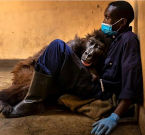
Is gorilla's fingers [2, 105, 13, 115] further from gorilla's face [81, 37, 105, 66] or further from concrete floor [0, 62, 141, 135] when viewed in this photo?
gorilla's face [81, 37, 105, 66]

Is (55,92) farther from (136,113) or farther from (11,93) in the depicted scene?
(136,113)

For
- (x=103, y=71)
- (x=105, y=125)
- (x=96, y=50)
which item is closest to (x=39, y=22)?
(x=96, y=50)

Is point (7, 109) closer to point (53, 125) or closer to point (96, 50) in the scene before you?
point (53, 125)

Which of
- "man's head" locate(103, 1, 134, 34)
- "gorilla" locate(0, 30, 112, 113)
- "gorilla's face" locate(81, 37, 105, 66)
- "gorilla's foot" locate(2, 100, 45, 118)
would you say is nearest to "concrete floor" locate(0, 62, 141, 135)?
"gorilla's foot" locate(2, 100, 45, 118)

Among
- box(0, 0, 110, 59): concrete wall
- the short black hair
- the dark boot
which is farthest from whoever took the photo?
box(0, 0, 110, 59): concrete wall

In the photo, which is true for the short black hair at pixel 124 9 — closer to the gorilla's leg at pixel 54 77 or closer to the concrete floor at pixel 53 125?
the gorilla's leg at pixel 54 77

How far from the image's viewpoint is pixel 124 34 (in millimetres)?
2082

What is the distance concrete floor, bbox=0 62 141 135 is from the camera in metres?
1.84

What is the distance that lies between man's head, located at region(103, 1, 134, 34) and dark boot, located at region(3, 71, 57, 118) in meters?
0.70

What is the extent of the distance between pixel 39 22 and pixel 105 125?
A: 316cm

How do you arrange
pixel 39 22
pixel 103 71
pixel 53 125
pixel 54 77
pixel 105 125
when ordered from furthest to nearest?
pixel 39 22, pixel 103 71, pixel 54 77, pixel 53 125, pixel 105 125

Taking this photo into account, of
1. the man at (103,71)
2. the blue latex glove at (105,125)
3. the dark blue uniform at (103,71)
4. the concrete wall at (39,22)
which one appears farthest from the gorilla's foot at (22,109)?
the concrete wall at (39,22)

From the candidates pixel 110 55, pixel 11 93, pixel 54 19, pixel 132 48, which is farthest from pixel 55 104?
pixel 54 19

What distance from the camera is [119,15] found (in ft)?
7.09
